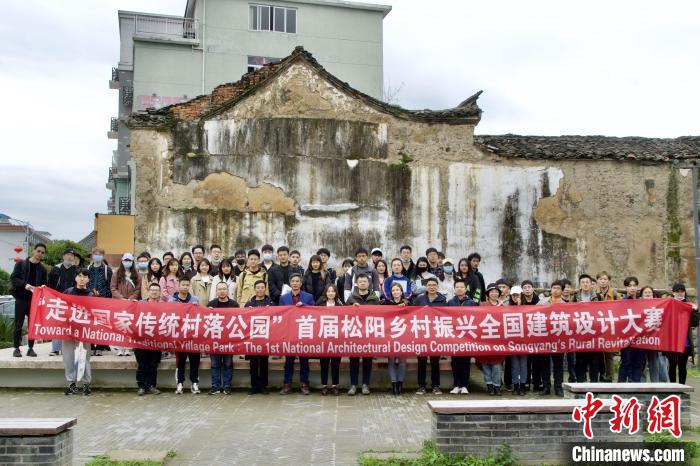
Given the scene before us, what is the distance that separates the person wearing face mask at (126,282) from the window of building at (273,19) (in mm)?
26542

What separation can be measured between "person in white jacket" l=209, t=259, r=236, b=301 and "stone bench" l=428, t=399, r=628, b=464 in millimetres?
5125

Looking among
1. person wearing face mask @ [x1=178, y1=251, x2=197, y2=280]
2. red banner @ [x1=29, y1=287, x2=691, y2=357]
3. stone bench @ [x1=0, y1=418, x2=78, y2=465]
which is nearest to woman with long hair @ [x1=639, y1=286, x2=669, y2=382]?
red banner @ [x1=29, y1=287, x2=691, y2=357]

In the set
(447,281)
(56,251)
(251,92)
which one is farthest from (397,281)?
(56,251)

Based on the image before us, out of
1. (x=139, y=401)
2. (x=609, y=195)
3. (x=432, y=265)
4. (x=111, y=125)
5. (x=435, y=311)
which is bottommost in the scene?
(x=139, y=401)

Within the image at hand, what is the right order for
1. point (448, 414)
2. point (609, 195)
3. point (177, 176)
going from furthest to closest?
1. point (609, 195)
2. point (177, 176)
3. point (448, 414)

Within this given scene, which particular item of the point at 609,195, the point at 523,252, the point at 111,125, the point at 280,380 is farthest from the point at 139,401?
the point at 111,125

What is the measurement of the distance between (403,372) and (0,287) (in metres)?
34.6

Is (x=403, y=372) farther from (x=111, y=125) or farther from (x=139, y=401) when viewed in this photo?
(x=111, y=125)

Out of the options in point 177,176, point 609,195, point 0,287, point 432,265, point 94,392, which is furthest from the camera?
point 0,287

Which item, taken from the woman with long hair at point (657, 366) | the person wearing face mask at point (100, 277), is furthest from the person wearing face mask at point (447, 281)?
the person wearing face mask at point (100, 277)

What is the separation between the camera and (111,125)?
3862cm

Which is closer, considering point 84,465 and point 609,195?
point 84,465

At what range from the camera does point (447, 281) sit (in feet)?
36.5

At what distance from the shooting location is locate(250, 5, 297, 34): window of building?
3516cm
